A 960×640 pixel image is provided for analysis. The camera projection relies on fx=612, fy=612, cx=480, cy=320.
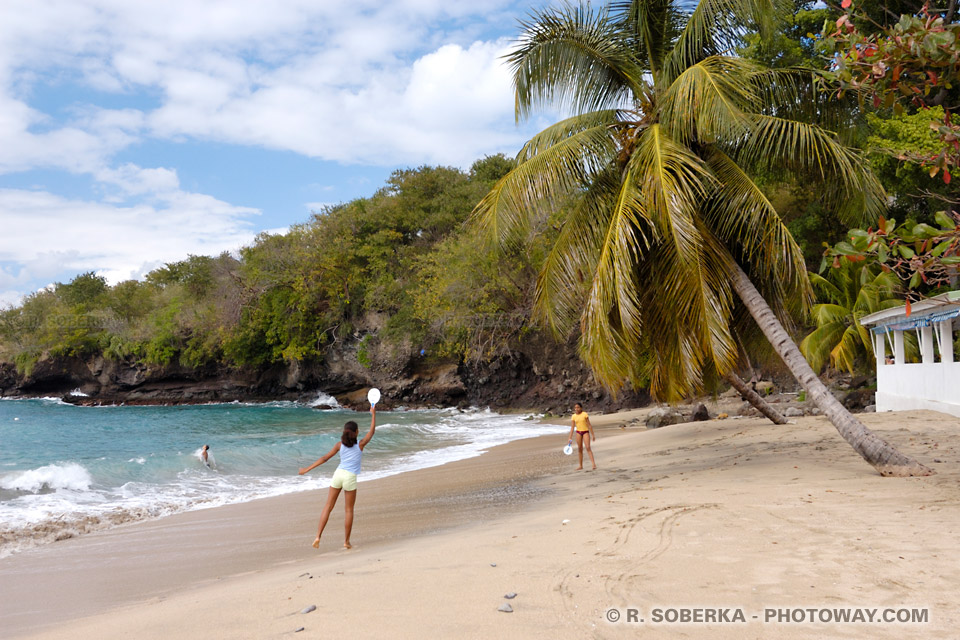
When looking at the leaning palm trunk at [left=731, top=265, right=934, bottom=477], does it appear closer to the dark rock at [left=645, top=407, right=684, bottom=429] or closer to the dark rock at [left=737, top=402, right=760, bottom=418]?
the dark rock at [left=737, top=402, right=760, bottom=418]

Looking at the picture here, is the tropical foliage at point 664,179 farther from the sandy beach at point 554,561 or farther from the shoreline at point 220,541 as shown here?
the shoreline at point 220,541

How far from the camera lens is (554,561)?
15.2ft

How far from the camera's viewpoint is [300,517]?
8.83 m

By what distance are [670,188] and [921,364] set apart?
971 centimetres

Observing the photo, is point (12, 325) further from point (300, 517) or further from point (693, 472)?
point (693, 472)

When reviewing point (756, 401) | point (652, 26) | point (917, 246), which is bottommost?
point (756, 401)

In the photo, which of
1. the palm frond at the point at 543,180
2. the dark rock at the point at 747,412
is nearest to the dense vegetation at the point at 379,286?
the dark rock at the point at 747,412

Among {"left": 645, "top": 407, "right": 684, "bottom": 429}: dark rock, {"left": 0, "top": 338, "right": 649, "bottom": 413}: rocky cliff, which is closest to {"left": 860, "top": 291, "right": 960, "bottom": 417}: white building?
{"left": 645, "top": 407, "right": 684, "bottom": 429}: dark rock

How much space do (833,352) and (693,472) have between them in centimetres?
1260

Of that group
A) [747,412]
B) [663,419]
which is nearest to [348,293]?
[663,419]

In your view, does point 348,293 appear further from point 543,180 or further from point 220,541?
point 220,541

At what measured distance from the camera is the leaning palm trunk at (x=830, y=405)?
696cm

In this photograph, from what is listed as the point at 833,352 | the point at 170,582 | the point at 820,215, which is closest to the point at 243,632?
the point at 170,582

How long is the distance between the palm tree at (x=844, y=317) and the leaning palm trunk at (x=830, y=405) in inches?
459
